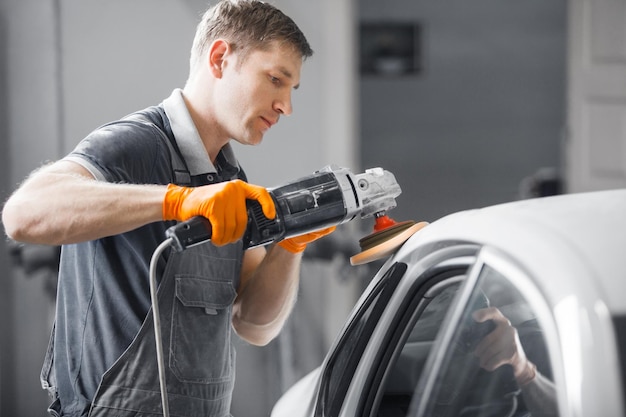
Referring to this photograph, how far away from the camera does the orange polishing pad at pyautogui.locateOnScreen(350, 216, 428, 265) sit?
1384 mm

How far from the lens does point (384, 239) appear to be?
1480 millimetres

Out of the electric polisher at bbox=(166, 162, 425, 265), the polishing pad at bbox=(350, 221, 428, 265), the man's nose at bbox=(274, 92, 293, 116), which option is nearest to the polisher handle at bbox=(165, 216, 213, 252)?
the electric polisher at bbox=(166, 162, 425, 265)

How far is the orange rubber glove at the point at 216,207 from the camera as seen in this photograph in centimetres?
133

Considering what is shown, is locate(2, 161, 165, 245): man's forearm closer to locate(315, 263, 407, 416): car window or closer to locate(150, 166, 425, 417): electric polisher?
locate(150, 166, 425, 417): electric polisher

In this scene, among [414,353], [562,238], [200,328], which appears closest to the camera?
[562,238]

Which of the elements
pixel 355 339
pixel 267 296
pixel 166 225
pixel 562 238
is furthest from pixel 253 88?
pixel 562 238

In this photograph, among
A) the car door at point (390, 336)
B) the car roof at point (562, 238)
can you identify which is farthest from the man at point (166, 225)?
the car roof at point (562, 238)

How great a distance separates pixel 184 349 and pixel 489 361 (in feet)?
2.21

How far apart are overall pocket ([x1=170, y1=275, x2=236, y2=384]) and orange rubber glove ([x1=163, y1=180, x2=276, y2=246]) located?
22cm

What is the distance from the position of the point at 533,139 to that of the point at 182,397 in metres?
5.24

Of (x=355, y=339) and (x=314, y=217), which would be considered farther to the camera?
(x=314, y=217)

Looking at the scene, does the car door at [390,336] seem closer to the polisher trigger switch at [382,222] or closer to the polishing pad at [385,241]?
the polishing pad at [385,241]

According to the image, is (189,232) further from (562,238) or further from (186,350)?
(562,238)

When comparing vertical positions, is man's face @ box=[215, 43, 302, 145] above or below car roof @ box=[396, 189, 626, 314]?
above
